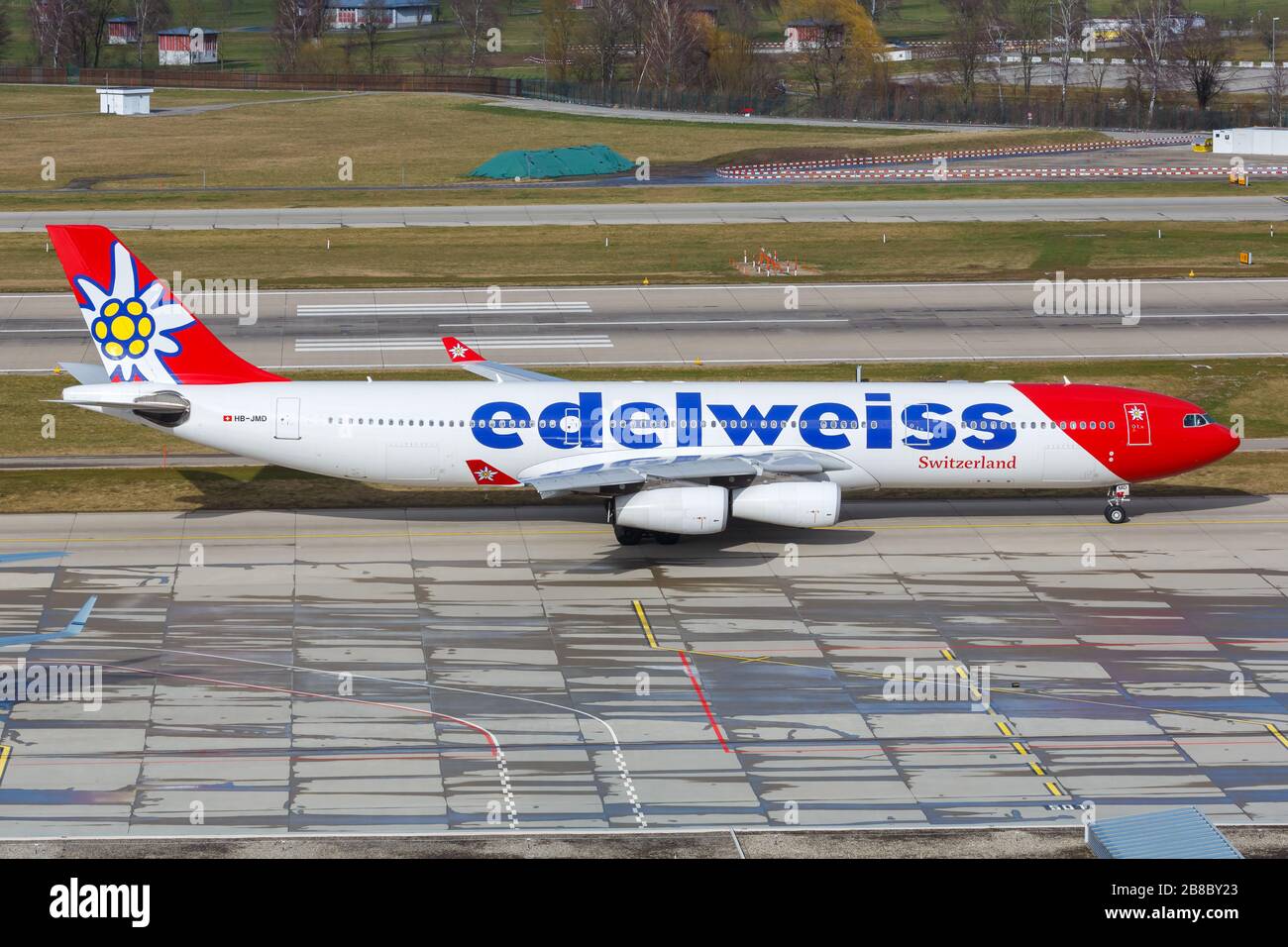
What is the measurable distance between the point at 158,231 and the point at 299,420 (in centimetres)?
5362

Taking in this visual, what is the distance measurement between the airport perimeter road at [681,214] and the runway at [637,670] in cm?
5304

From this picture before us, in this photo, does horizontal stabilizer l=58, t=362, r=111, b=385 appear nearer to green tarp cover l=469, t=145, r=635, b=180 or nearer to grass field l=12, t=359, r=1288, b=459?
grass field l=12, t=359, r=1288, b=459

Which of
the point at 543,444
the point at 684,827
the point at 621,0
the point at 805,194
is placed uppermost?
the point at 621,0

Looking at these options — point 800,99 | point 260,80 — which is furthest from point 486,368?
point 260,80

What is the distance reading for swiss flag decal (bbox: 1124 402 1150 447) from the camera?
166 ft

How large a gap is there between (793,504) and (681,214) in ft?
202

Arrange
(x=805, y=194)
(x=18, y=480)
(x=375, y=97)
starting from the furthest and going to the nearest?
(x=375, y=97) → (x=805, y=194) → (x=18, y=480)

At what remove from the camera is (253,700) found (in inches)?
1476

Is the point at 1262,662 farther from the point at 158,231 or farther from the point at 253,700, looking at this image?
the point at 158,231

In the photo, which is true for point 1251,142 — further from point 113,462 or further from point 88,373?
point 88,373

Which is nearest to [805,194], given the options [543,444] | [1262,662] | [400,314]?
[400,314]

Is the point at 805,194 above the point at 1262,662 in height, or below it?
above

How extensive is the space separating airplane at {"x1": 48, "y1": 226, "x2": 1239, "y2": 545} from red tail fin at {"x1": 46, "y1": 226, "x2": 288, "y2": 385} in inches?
1.6

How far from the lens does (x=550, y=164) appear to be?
403 ft
